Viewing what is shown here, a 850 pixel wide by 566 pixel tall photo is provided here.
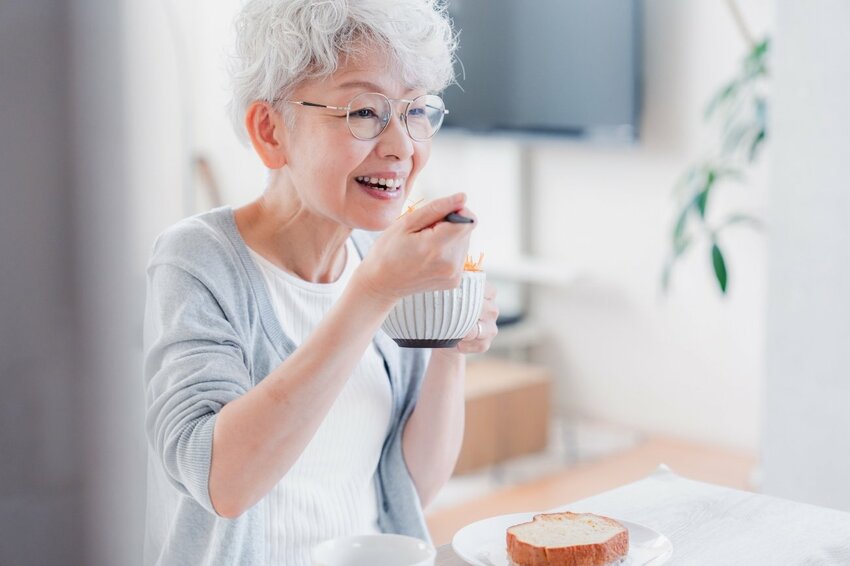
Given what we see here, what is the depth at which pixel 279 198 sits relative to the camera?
1.34 m

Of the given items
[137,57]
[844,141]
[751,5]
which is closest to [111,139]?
[137,57]

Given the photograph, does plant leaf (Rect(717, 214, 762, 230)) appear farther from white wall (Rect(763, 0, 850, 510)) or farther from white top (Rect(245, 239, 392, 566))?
white top (Rect(245, 239, 392, 566))

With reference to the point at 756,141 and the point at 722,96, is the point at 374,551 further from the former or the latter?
the point at 722,96

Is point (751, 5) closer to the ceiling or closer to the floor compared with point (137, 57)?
closer to the ceiling

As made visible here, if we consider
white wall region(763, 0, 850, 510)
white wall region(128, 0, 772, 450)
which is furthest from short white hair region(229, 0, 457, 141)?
white wall region(128, 0, 772, 450)

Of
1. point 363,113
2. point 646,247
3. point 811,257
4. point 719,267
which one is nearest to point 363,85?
point 363,113

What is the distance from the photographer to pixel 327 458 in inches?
52.6

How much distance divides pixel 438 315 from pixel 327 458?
33cm

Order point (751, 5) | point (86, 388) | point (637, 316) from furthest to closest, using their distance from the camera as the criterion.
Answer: point (637, 316)
point (751, 5)
point (86, 388)

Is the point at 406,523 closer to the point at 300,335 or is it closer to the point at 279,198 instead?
the point at 300,335

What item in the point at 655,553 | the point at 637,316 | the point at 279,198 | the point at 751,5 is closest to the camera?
the point at 655,553

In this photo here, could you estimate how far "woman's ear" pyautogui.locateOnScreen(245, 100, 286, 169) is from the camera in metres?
1.26

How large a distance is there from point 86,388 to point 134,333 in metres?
0.06

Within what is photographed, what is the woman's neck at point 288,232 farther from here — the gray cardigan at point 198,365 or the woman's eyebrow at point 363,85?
the woman's eyebrow at point 363,85
